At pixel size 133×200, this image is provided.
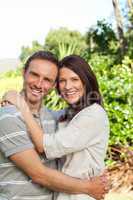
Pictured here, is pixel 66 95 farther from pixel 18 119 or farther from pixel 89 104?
pixel 18 119

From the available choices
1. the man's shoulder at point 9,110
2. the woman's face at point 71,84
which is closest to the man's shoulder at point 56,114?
the woman's face at point 71,84

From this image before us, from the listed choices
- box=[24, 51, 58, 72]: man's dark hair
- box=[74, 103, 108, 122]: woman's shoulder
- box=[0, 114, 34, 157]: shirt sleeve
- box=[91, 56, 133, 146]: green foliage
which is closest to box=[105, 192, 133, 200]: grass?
box=[91, 56, 133, 146]: green foliage

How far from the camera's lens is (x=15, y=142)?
8.17 ft

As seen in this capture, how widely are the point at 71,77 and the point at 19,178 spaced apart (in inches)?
29.6

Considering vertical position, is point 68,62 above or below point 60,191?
above

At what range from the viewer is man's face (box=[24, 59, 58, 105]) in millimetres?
2793

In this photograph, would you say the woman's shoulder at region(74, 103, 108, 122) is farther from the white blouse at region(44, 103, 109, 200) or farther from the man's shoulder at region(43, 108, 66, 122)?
the man's shoulder at region(43, 108, 66, 122)

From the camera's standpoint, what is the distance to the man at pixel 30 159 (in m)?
→ 2.50

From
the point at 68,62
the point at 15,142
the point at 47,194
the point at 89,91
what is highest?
the point at 68,62

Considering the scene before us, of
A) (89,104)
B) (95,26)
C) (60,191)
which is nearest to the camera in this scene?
(60,191)

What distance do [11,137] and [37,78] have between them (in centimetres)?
47

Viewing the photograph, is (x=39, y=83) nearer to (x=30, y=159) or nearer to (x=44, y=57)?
(x=44, y=57)

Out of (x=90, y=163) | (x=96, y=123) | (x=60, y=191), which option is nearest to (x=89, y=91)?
(x=96, y=123)

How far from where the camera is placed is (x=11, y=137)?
8.18 feet
